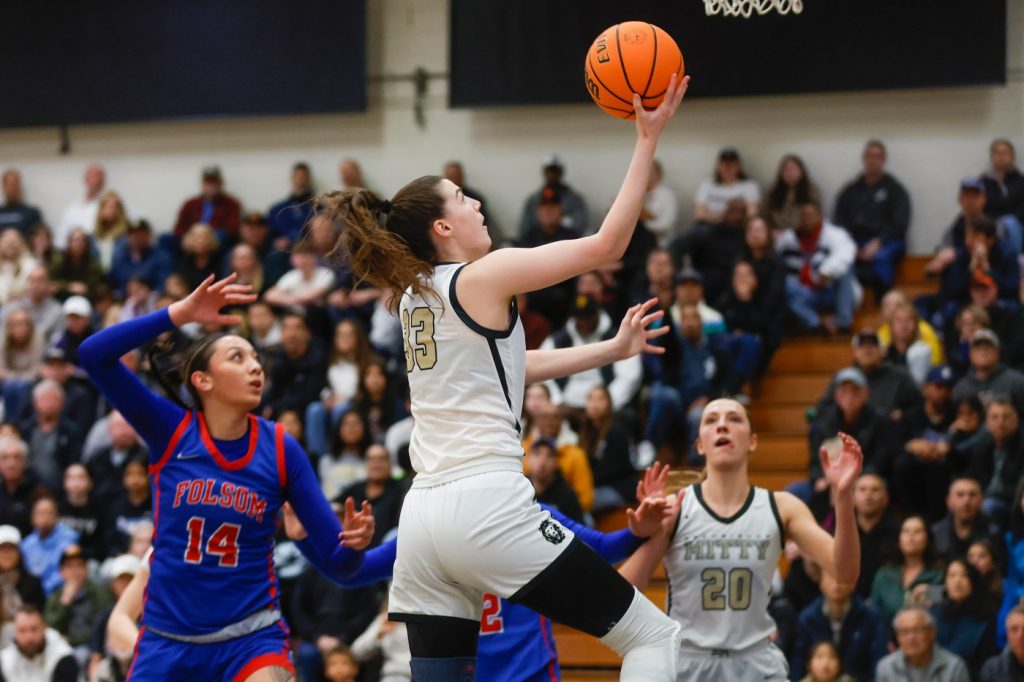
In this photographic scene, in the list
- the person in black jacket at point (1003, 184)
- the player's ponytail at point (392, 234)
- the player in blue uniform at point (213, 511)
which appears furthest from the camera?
the person in black jacket at point (1003, 184)

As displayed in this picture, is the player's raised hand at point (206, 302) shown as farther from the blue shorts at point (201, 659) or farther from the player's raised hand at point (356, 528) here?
the blue shorts at point (201, 659)

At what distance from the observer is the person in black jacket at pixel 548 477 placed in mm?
9883

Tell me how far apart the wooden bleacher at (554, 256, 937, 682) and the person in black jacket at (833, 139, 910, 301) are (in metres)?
0.37

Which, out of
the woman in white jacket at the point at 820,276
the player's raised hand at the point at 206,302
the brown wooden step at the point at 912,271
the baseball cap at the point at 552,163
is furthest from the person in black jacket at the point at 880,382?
the player's raised hand at the point at 206,302

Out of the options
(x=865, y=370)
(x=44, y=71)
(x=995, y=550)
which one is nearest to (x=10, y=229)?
(x=44, y=71)

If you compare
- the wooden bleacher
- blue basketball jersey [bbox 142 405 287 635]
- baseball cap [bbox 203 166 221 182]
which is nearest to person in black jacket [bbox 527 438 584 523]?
the wooden bleacher

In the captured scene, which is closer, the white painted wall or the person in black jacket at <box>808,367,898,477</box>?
the person in black jacket at <box>808,367,898,477</box>

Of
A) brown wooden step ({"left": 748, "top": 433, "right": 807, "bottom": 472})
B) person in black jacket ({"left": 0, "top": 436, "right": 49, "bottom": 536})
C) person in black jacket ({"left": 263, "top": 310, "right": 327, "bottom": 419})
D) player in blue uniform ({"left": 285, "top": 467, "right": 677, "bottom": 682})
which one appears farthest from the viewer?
person in black jacket ({"left": 263, "top": 310, "right": 327, "bottom": 419})

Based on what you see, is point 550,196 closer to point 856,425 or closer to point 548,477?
point 856,425

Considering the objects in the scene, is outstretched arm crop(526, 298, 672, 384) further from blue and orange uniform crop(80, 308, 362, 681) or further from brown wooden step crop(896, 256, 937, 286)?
brown wooden step crop(896, 256, 937, 286)

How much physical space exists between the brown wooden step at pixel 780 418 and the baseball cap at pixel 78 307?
6420 millimetres

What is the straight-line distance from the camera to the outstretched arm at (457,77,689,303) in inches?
176

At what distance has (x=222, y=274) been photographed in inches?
600

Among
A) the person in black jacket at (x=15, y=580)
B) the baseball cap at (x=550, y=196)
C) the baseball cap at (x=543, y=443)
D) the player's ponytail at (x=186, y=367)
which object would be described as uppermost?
the baseball cap at (x=550, y=196)
